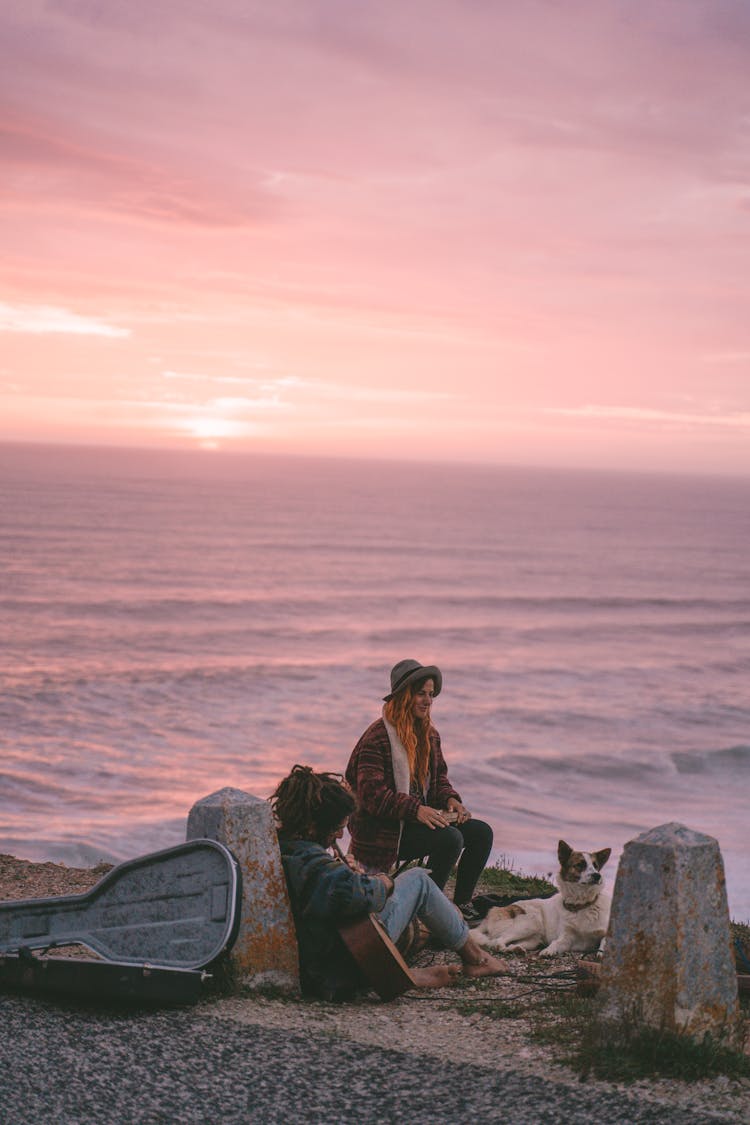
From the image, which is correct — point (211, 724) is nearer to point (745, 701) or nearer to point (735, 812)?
point (735, 812)

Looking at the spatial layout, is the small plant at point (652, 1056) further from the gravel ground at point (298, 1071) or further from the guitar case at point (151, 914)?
the guitar case at point (151, 914)

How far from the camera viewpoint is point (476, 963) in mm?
6699

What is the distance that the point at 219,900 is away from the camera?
229 inches

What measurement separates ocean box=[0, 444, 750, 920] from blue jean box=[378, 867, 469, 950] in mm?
7889

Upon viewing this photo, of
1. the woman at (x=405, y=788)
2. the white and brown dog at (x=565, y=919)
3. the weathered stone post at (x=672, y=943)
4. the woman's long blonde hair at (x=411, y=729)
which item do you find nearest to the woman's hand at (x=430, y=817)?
the woman at (x=405, y=788)

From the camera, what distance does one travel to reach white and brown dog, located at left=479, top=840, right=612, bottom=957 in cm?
740

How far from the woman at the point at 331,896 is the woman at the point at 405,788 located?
1.09m

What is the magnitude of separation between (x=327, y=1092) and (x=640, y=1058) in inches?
53.2

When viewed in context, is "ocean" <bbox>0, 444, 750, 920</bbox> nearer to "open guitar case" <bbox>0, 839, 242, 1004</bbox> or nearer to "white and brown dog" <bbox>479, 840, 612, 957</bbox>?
"white and brown dog" <bbox>479, 840, 612, 957</bbox>

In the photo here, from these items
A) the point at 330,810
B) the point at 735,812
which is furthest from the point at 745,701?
the point at 330,810

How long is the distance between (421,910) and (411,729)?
1.59m

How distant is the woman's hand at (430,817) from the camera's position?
757cm

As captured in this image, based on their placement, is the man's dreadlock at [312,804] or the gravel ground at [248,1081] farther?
the man's dreadlock at [312,804]

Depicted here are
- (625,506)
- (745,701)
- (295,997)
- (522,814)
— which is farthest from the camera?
(625,506)
